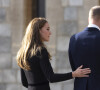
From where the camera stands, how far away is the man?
12.0ft

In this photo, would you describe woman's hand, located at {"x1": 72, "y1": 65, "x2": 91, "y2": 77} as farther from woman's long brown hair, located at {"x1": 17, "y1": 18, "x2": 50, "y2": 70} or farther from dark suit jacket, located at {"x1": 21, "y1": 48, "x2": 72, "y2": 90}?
woman's long brown hair, located at {"x1": 17, "y1": 18, "x2": 50, "y2": 70}

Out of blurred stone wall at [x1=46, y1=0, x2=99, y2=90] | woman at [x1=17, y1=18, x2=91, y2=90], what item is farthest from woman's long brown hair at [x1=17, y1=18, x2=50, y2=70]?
blurred stone wall at [x1=46, y1=0, x2=99, y2=90]

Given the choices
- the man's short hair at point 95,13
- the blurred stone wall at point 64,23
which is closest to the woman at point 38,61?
the man's short hair at point 95,13

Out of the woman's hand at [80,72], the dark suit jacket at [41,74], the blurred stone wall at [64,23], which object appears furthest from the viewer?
the blurred stone wall at [64,23]

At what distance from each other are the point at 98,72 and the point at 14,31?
11.6ft

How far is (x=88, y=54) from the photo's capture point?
3689 millimetres

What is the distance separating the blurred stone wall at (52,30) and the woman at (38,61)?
3131 mm

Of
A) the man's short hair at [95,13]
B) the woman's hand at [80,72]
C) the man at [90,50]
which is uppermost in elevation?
the man's short hair at [95,13]

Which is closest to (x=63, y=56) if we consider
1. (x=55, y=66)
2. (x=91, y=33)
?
(x=55, y=66)

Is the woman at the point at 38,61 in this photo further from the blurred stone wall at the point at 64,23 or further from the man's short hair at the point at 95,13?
the blurred stone wall at the point at 64,23

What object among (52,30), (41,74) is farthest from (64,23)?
(41,74)

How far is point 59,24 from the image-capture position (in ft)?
22.4

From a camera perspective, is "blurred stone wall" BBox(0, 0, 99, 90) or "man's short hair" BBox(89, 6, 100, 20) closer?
"man's short hair" BBox(89, 6, 100, 20)

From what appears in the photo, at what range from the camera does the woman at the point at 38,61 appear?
3.52 metres
